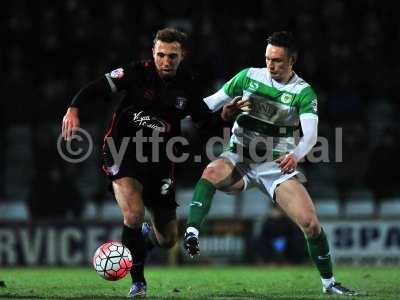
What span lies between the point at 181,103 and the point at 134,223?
3.87 feet

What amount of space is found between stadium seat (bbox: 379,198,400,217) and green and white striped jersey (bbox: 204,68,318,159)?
705cm

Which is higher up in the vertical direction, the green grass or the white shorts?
the white shorts

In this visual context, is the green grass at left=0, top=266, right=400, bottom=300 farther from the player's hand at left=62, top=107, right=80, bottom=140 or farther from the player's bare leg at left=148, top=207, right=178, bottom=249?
the player's hand at left=62, top=107, right=80, bottom=140

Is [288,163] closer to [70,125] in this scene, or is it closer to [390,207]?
[70,125]

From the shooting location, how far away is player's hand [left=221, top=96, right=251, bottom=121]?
27.3 feet

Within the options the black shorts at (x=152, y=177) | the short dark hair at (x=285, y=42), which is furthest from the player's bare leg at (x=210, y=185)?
the short dark hair at (x=285, y=42)

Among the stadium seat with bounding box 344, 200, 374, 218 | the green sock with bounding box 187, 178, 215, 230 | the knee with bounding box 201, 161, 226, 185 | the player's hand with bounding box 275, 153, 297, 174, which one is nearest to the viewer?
the player's hand with bounding box 275, 153, 297, 174

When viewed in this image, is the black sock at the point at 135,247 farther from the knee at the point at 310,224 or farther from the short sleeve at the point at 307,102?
the short sleeve at the point at 307,102

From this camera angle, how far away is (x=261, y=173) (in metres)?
8.56

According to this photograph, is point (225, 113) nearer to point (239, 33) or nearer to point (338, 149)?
point (338, 149)

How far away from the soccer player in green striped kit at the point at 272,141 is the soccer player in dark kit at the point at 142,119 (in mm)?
383

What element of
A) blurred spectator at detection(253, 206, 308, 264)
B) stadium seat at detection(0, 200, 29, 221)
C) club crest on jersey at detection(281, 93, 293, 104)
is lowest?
blurred spectator at detection(253, 206, 308, 264)

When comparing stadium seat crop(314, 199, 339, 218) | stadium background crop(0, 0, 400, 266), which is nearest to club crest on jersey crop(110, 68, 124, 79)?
stadium background crop(0, 0, 400, 266)

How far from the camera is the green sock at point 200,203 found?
816 cm
